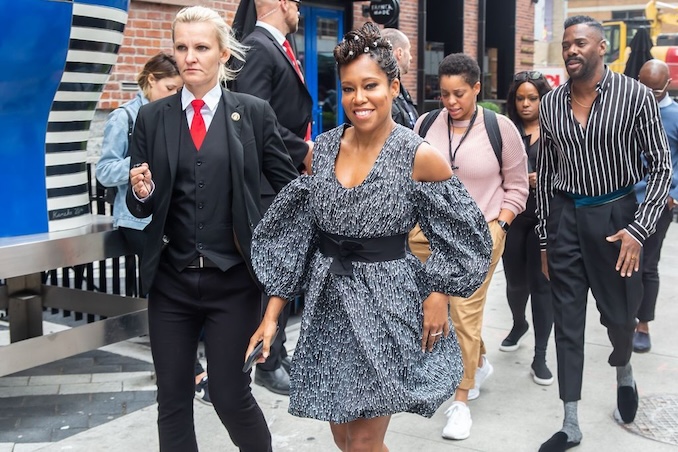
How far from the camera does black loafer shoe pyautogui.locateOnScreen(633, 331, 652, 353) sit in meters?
5.89

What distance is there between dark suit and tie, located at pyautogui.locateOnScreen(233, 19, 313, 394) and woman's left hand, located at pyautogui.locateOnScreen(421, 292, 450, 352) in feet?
5.19

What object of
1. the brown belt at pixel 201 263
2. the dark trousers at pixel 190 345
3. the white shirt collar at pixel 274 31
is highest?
the white shirt collar at pixel 274 31

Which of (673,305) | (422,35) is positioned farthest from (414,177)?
(422,35)

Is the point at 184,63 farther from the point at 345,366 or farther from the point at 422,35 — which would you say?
the point at 422,35

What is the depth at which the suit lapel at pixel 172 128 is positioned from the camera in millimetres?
3225

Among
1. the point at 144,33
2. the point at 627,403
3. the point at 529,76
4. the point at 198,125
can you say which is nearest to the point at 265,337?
the point at 198,125

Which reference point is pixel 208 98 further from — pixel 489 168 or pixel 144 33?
pixel 144 33

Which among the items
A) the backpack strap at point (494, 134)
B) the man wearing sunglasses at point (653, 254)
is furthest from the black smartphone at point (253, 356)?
the man wearing sunglasses at point (653, 254)

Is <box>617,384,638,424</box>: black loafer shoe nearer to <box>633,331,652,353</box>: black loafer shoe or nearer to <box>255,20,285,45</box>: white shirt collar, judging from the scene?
<box>633,331,652,353</box>: black loafer shoe

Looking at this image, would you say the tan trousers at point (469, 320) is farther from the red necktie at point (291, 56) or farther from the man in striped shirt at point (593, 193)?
the red necktie at point (291, 56)

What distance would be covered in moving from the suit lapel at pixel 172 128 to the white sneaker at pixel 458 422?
2.02 meters

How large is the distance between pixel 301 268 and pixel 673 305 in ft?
16.5

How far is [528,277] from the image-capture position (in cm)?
552

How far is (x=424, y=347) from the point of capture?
9.77 feet
